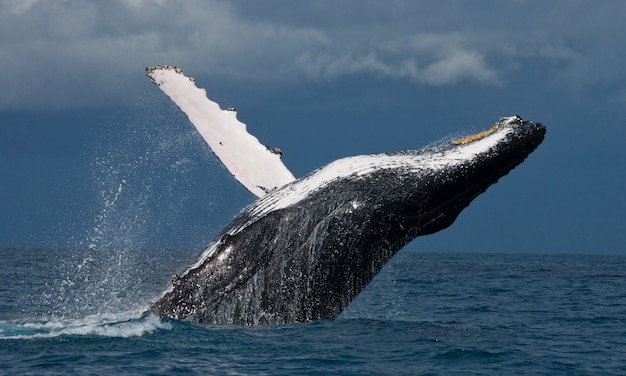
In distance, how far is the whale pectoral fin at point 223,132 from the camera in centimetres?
1122

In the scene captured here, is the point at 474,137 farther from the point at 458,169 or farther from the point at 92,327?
the point at 92,327

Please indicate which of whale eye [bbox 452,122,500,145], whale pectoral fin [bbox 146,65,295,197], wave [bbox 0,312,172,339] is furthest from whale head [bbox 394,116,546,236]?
wave [bbox 0,312,172,339]

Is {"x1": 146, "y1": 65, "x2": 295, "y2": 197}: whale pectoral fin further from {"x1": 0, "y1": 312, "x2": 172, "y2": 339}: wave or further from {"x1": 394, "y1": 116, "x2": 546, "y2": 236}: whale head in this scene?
{"x1": 0, "y1": 312, "x2": 172, "y2": 339}: wave

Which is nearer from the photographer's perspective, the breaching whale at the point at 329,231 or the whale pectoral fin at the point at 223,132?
the breaching whale at the point at 329,231

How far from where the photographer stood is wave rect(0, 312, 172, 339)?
33.6 feet

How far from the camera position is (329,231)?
993cm

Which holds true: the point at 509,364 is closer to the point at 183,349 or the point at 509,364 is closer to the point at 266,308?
the point at 266,308

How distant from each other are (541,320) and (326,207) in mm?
8257

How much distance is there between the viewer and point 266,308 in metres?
10.1

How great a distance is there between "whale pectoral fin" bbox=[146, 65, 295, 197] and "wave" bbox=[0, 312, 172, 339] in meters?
2.06

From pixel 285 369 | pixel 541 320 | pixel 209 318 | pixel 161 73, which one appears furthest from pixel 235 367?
pixel 541 320

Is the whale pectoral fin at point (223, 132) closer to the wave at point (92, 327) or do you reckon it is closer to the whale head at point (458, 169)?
the whale head at point (458, 169)

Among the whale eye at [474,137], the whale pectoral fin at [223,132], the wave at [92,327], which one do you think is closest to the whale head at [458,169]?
the whale eye at [474,137]

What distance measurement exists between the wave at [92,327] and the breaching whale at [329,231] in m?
0.22
